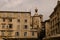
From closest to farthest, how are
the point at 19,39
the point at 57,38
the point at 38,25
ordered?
1. the point at 57,38
2. the point at 19,39
3. the point at 38,25

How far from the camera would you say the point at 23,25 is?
66.3 m

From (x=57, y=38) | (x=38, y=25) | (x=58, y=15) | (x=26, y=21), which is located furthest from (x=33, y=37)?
(x=57, y=38)

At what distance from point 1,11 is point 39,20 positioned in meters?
17.0

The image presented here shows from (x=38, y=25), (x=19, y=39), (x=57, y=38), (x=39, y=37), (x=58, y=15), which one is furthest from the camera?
(x=38, y=25)

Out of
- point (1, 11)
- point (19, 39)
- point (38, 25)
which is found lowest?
point (19, 39)

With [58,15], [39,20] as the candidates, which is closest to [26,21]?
[39,20]

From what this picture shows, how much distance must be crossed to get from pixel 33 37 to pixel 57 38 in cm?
4676

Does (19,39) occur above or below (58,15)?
below

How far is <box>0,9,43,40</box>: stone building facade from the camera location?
213ft

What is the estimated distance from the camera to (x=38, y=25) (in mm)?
74875

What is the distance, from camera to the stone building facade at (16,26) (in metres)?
65.1

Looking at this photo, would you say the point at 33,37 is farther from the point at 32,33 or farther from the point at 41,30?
the point at 41,30

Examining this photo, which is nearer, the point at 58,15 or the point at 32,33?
the point at 58,15

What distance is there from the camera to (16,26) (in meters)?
66.1
